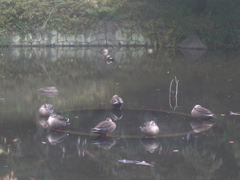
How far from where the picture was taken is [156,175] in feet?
15.0

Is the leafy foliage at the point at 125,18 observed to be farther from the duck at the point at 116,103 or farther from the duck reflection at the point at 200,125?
the duck reflection at the point at 200,125

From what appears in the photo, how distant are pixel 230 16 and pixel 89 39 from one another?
36.7 ft

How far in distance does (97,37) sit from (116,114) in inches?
792

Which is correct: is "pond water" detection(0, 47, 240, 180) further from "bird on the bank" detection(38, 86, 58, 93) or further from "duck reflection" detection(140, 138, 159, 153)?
"bird on the bank" detection(38, 86, 58, 93)

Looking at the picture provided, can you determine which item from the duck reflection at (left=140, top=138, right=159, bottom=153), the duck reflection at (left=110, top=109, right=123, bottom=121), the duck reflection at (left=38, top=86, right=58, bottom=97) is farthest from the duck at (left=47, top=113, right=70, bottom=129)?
the duck reflection at (left=38, top=86, right=58, bottom=97)

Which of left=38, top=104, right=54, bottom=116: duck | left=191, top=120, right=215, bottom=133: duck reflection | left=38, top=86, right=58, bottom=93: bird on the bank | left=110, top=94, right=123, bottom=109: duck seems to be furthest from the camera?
left=38, top=86, right=58, bottom=93: bird on the bank

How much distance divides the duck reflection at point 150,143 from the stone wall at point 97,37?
21247mm

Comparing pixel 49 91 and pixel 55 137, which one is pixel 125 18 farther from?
pixel 55 137

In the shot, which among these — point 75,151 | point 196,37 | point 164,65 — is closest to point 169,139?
point 75,151

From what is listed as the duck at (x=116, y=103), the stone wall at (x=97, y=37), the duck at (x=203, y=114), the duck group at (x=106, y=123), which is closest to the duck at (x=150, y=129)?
the duck group at (x=106, y=123)

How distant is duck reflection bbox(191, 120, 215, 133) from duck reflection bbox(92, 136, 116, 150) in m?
1.56

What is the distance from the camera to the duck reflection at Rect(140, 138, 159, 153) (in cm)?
555

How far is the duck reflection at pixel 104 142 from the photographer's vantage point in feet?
18.4

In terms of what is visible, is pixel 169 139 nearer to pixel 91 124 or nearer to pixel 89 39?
pixel 91 124
